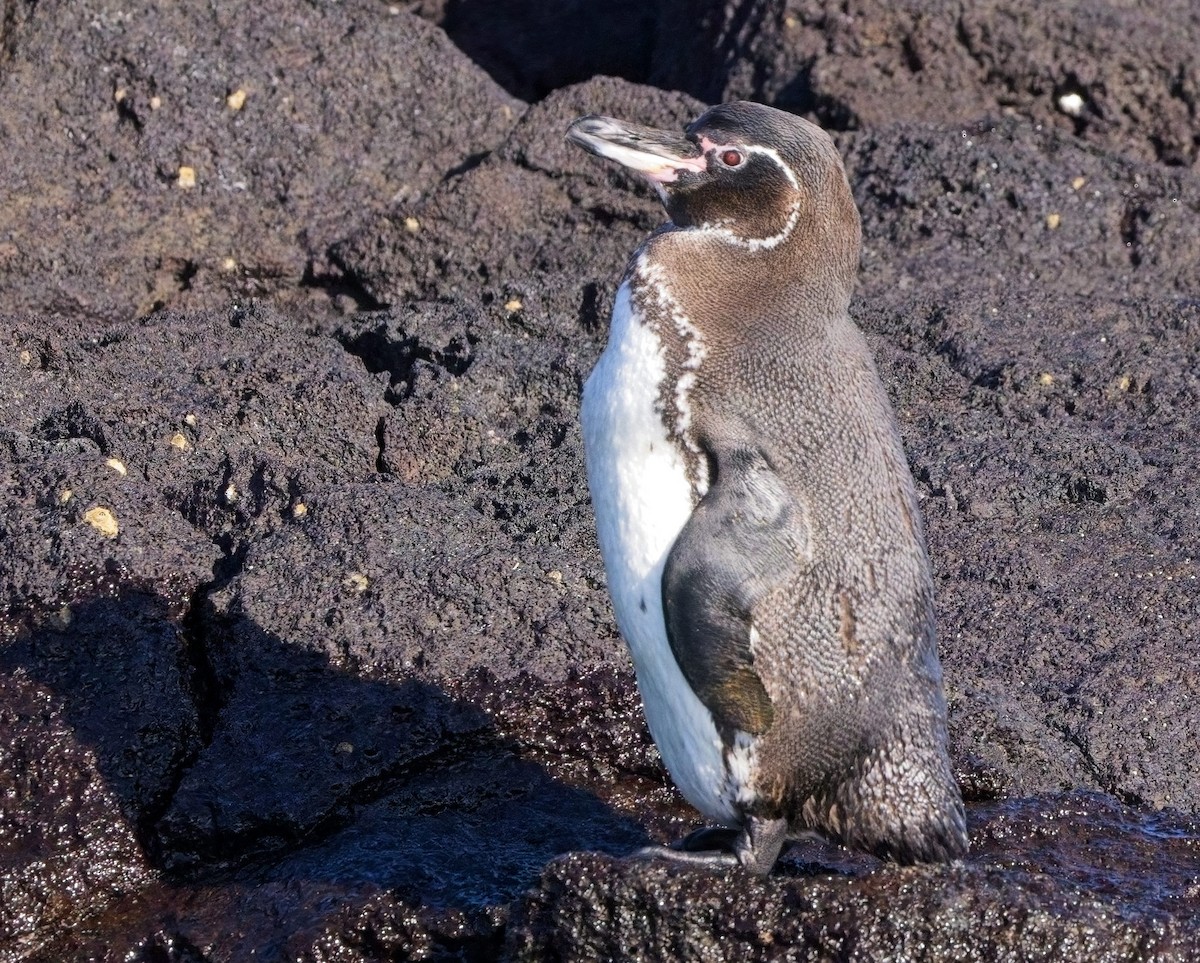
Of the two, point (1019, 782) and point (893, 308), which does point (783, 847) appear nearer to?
point (1019, 782)

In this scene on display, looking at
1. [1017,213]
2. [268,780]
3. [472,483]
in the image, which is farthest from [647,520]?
[1017,213]

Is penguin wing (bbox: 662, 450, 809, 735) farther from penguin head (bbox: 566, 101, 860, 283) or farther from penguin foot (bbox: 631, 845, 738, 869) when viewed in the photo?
penguin head (bbox: 566, 101, 860, 283)

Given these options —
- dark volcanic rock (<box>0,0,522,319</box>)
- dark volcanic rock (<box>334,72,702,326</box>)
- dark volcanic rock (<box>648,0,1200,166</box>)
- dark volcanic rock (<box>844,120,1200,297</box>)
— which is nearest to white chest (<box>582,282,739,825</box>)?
dark volcanic rock (<box>334,72,702,326</box>)

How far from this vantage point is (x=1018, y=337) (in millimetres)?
6750

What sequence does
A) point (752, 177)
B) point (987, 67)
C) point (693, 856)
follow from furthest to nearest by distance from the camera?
point (987, 67)
point (752, 177)
point (693, 856)

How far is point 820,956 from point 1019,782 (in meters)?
1.32

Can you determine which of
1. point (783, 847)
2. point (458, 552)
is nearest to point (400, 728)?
point (458, 552)

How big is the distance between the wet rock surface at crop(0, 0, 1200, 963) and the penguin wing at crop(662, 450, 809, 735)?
43cm

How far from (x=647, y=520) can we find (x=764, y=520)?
0.29m

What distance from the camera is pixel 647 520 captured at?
13.6 feet

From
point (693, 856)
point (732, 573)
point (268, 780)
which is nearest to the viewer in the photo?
point (732, 573)

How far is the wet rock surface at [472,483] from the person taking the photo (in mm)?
4539

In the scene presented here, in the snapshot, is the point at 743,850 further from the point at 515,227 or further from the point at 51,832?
the point at 515,227

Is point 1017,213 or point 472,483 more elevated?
point 1017,213
